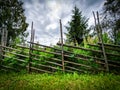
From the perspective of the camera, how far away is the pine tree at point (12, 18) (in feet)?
57.1

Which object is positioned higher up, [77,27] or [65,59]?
[77,27]

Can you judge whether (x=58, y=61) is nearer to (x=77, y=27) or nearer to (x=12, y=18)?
(x=77, y=27)

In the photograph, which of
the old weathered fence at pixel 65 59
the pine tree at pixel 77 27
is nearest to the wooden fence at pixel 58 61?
the old weathered fence at pixel 65 59

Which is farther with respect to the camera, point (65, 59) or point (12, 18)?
point (12, 18)

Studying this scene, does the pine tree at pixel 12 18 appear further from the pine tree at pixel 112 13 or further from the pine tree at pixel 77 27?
the pine tree at pixel 112 13

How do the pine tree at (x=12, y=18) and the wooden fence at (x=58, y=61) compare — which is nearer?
the wooden fence at (x=58, y=61)

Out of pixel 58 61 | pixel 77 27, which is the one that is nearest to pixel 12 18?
pixel 77 27

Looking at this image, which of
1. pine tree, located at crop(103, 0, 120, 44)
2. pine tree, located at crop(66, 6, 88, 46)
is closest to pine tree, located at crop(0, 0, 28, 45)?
pine tree, located at crop(66, 6, 88, 46)

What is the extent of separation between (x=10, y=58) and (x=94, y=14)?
156 inches

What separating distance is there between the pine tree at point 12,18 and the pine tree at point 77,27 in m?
5.37

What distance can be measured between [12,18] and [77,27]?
7.35m

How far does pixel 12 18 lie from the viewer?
59.9ft

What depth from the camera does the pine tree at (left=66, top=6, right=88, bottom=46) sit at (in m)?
17.3

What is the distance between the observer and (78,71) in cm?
593
